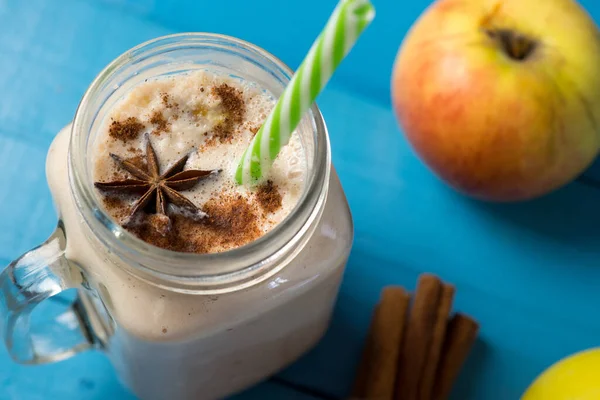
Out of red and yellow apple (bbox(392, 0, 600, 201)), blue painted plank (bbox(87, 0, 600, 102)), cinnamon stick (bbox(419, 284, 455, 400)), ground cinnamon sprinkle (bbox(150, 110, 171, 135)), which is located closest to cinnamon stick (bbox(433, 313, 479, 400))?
cinnamon stick (bbox(419, 284, 455, 400))

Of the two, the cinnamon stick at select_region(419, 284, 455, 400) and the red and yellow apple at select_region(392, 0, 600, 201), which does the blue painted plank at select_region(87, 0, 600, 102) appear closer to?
the red and yellow apple at select_region(392, 0, 600, 201)

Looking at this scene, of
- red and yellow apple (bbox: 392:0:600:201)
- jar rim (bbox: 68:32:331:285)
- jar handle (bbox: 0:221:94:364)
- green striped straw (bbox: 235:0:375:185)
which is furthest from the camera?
red and yellow apple (bbox: 392:0:600:201)

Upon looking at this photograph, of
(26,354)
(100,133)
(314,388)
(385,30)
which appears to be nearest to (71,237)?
(100,133)

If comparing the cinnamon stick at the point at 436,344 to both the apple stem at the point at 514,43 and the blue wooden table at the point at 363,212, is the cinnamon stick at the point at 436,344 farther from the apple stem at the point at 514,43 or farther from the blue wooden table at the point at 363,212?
the apple stem at the point at 514,43

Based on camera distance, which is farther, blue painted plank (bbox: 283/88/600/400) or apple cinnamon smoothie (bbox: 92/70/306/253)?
blue painted plank (bbox: 283/88/600/400)

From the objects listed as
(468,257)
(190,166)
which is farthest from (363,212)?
(190,166)

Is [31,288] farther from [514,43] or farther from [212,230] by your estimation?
[514,43]
